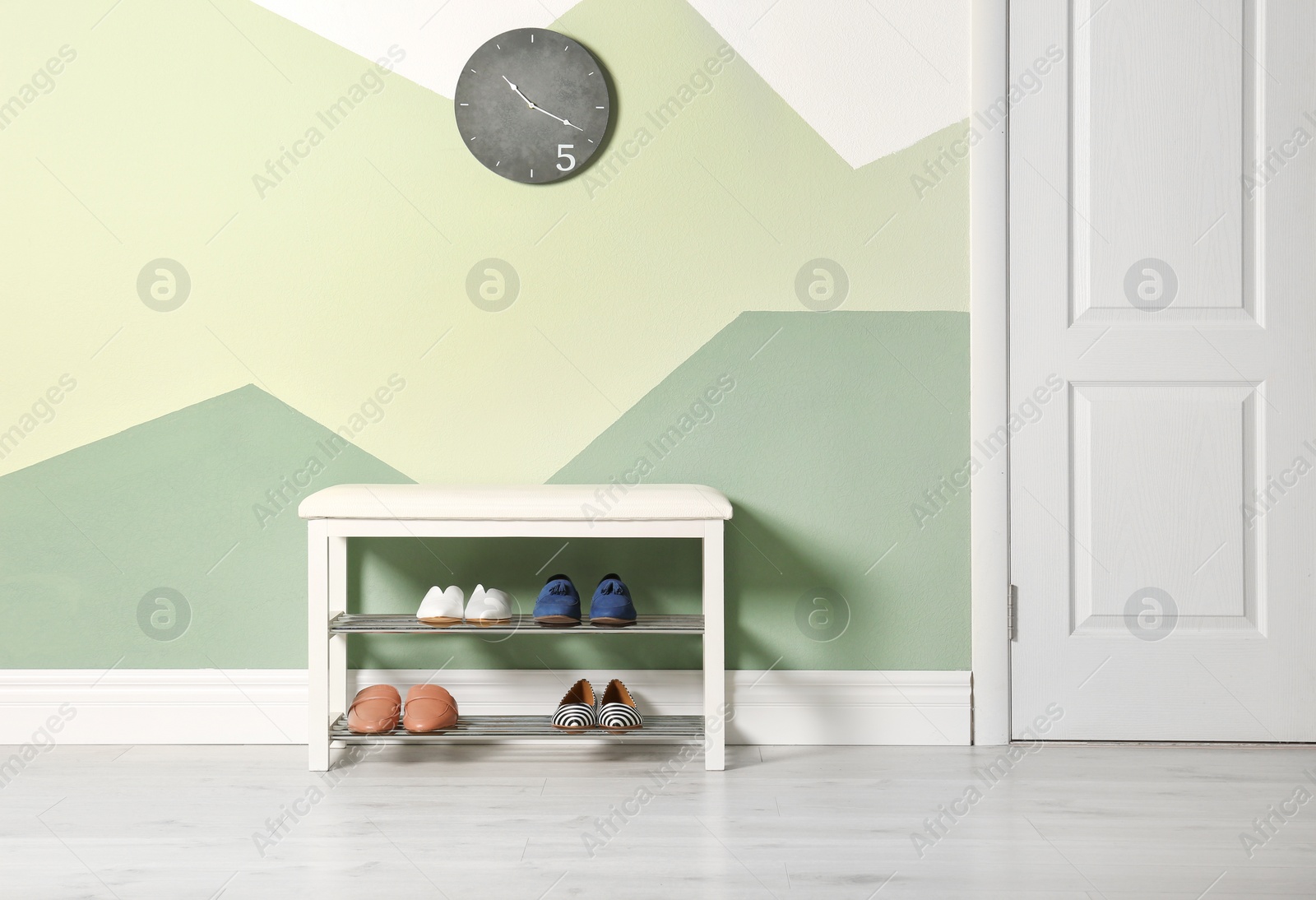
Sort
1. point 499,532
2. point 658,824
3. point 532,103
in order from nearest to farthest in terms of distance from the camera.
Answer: point 658,824 → point 499,532 → point 532,103

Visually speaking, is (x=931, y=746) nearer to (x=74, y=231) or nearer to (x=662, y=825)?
(x=662, y=825)

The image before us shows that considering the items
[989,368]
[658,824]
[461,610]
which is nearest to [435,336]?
[461,610]

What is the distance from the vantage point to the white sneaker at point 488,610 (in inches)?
77.9

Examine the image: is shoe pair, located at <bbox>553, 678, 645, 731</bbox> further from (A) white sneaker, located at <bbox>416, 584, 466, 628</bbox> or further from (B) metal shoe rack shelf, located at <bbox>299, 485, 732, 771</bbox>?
(A) white sneaker, located at <bbox>416, 584, 466, 628</bbox>

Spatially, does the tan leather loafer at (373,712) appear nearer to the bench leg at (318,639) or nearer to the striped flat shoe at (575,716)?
the bench leg at (318,639)

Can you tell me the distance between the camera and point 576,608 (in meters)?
2.01

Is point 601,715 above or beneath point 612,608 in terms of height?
beneath

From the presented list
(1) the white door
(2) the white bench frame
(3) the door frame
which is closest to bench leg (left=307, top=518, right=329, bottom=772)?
(2) the white bench frame

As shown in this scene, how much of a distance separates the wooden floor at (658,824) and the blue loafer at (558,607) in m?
0.33

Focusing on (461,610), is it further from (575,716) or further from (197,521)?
(197,521)

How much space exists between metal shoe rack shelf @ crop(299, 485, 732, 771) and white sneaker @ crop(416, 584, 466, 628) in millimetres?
18

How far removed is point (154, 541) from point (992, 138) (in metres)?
2.25

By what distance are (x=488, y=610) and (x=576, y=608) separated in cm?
19

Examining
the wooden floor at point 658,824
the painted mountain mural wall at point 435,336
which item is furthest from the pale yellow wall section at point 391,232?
the wooden floor at point 658,824
